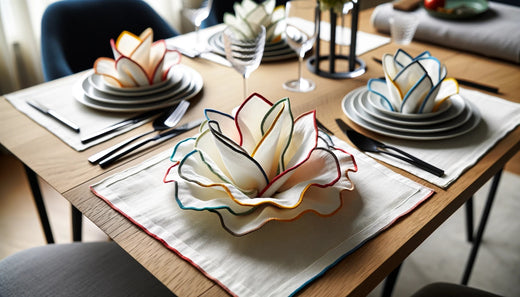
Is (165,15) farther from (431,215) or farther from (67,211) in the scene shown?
(431,215)

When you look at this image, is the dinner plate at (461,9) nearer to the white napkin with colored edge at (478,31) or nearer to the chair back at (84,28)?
the white napkin with colored edge at (478,31)

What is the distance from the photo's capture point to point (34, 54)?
2.31 meters

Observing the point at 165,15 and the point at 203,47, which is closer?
the point at 203,47

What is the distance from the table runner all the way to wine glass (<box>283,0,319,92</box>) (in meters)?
0.39

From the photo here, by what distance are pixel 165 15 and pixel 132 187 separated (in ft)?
7.09

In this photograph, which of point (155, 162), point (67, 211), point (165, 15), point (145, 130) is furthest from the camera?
point (165, 15)

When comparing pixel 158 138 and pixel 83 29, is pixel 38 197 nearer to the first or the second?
pixel 158 138

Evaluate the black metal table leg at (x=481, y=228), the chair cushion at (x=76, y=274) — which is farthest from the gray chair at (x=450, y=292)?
the black metal table leg at (x=481, y=228)

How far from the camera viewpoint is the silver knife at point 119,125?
94 centimetres

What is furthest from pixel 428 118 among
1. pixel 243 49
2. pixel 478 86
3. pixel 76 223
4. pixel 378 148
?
pixel 76 223

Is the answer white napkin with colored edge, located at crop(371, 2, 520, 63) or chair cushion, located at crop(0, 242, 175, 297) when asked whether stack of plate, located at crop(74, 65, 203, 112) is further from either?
white napkin with colored edge, located at crop(371, 2, 520, 63)

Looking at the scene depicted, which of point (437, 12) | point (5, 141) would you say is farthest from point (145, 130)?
point (437, 12)

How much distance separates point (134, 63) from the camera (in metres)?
1.05

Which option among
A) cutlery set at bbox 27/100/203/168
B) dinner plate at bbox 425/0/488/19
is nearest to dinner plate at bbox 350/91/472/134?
cutlery set at bbox 27/100/203/168
